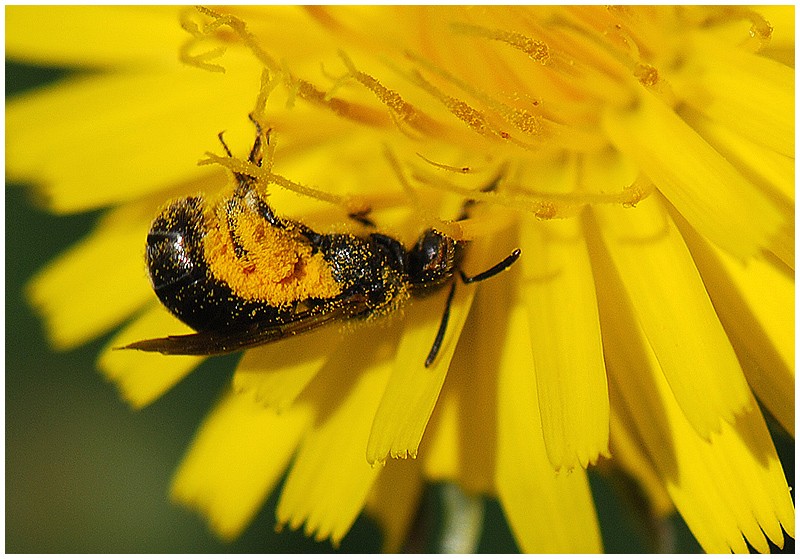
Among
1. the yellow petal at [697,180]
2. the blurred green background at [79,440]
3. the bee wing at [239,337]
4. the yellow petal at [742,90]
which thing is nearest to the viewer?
the yellow petal at [697,180]

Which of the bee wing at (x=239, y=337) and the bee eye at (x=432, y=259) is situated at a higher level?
the bee eye at (x=432, y=259)

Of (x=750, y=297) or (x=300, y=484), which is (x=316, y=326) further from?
(x=750, y=297)

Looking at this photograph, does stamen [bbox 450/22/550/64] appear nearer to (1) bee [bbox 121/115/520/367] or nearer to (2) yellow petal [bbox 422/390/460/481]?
(1) bee [bbox 121/115/520/367]

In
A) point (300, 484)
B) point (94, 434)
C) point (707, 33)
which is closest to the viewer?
point (707, 33)

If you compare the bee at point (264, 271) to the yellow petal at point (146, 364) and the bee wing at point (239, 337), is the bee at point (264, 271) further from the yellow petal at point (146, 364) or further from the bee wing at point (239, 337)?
the yellow petal at point (146, 364)

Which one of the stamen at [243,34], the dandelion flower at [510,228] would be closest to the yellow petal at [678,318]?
the dandelion flower at [510,228]

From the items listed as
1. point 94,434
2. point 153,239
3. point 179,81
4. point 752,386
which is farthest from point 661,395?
point 94,434
